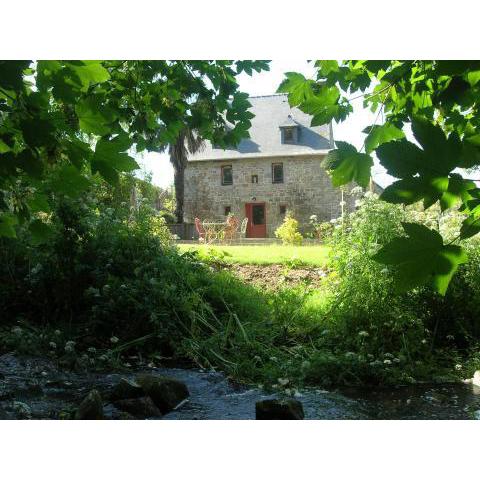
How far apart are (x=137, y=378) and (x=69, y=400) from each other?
0.30 metres

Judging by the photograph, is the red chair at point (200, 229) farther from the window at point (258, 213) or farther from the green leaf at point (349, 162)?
the green leaf at point (349, 162)

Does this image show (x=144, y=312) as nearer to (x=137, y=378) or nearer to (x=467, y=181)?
(x=137, y=378)

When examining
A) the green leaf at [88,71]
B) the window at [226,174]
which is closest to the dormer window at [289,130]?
the window at [226,174]

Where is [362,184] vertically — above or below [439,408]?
above

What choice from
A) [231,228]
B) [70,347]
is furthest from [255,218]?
[70,347]

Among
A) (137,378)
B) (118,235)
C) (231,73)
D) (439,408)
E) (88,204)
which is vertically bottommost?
(439,408)

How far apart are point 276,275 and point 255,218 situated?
113 centimetres

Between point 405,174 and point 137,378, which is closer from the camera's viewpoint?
point 405,174

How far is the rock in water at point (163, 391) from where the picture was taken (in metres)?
2.17

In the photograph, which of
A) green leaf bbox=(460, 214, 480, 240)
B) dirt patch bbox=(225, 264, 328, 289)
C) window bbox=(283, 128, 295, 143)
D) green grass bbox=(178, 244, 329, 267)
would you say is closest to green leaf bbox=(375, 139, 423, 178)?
green leaf bbox=(460, 214, 480, 240)

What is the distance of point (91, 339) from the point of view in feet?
9.95

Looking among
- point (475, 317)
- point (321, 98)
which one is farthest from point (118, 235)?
point (321, 98)

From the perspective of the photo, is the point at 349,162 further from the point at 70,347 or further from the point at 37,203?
the point at 70,347

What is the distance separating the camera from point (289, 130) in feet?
10.3
